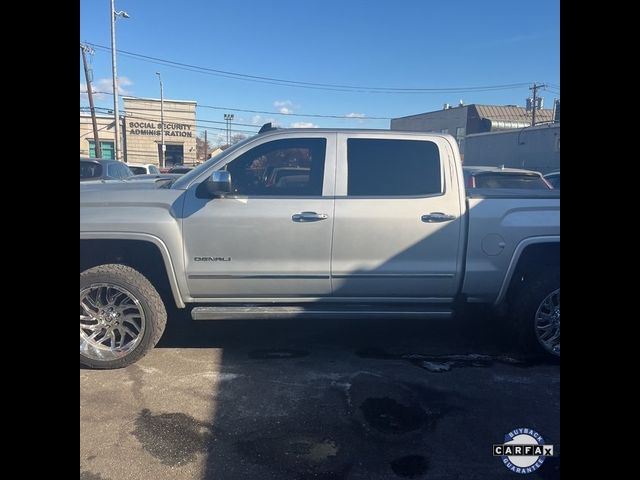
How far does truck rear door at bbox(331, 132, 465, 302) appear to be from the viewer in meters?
3.95

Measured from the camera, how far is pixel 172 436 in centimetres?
292

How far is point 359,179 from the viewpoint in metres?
4.07

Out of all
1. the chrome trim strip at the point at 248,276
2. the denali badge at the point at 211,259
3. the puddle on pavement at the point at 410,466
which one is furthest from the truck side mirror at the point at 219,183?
the puddle on pavement at the point at 410,466

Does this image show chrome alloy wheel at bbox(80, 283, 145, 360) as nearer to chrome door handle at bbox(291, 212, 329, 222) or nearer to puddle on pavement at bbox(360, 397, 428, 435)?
chrome door handle at bbox(291, 212, 329, 222)

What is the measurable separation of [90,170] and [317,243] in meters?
7.28

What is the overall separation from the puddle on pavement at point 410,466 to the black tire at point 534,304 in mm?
1882

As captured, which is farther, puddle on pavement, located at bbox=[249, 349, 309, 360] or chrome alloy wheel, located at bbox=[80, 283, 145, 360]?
puddle on pavement, located at bbox=[249, 349, 309, 360]

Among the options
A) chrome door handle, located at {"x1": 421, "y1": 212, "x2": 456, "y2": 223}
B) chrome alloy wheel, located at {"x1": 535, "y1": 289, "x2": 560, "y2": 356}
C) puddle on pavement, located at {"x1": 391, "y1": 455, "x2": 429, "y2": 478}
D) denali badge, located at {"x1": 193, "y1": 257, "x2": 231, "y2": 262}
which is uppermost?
chrome door handle, located at {"x1": 421, "y1": 212, "x2": 456, "y2": 223}

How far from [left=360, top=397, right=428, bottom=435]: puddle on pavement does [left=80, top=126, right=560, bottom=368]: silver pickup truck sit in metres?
0.87

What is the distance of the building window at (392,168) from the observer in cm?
407

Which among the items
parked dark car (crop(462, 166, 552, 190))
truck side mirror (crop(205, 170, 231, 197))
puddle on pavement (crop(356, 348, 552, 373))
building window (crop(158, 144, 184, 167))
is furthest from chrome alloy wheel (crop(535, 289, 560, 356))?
building window (crop(158, 144, 184, 167))
